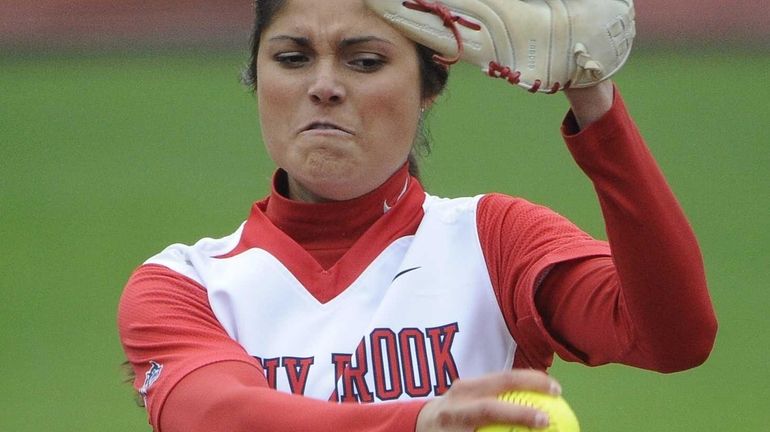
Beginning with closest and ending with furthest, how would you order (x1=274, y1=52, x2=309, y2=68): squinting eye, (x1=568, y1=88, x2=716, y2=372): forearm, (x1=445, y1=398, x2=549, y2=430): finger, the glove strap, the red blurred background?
(x1=445, y1=398, x2=549, y2=430): finger
(x1=568, y1=88, x2=716, y2=372): forearm
the glove strap
(x1=274, y1=52, x2=309, y2=68): squinting eye
the red blurred background

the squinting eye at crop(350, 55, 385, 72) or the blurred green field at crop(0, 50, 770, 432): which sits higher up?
the squinting eye at crop(350, 55, 385, 72)

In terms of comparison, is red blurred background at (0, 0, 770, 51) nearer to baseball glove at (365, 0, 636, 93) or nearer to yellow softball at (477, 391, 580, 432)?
baseball glove at (365, 0, 636, 93)

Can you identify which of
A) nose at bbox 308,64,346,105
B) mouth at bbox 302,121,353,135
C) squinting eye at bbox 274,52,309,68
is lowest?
mouth at bbox 302,121,353,135

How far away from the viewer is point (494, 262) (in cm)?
236

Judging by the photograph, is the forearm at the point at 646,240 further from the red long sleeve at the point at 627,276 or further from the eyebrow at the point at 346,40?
the eyebrow at the point at 346,40

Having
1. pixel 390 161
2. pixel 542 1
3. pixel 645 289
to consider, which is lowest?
pixel 645 289

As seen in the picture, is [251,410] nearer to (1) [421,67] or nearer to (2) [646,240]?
(2) [646,240]

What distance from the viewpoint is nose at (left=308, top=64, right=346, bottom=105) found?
2.32 metres

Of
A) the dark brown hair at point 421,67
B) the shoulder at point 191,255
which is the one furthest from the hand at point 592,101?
the shoulder at point 191,255

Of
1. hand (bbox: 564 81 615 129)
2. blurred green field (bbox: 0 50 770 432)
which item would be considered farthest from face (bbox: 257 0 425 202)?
blurred green field (bbox: 0 50 770 432)

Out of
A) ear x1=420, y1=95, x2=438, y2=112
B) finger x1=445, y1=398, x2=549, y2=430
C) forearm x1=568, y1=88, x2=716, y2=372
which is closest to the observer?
finger x1=445, y1=398, x2=549, y2=430

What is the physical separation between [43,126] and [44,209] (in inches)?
58.3

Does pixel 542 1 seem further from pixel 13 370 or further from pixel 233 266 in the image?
pixel 13 370

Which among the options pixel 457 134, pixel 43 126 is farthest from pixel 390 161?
pixel 43 126
